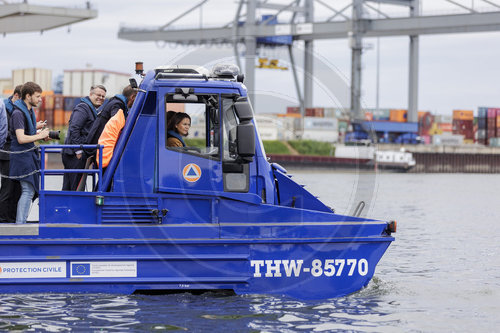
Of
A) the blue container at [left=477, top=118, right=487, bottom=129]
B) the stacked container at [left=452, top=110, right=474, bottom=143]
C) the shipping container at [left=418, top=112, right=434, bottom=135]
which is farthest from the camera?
the stacked container at [left=452, top=110, right=474, bottom=143]

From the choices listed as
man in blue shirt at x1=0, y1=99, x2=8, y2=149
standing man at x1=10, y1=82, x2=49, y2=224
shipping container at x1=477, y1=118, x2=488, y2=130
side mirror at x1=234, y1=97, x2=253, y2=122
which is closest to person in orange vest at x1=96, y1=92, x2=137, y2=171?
standing man at x1=10, y1=82, x2=49, y2=224

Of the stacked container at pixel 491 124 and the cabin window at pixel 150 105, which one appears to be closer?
the cabin window at pixel 150 105

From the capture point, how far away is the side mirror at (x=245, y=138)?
816 centimetres

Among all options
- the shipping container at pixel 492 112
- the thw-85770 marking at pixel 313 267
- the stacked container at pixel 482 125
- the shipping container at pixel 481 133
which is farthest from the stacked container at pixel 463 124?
the thw-85770 marking at pixel 313 267

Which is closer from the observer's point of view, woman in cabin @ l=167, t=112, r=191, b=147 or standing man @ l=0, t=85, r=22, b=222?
woman in cabin @ l=167, t=112, r=191, b=147

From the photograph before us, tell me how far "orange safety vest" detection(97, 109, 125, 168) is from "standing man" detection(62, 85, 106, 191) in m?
0.54

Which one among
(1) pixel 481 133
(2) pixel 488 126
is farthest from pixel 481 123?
(2) pixel 488 126

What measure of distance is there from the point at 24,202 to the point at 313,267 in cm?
342

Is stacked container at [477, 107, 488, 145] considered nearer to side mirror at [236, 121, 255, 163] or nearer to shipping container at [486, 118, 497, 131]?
shipping container at [486, 118, 497, 131]

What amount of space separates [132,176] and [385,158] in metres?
65.2

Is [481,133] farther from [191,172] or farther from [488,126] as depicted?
[191,172]

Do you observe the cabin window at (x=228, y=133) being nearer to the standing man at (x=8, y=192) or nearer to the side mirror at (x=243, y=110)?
the side mirror at (x=243, y=110)

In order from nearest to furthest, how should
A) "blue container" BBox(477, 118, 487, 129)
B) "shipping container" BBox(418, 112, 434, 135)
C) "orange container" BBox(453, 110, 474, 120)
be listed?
"blue container" BBox(477, 118, 487, 129)
"shipping container" BBox(418, 112, 434, 135)
"orange container" BBox(453, 110, 474, 120)

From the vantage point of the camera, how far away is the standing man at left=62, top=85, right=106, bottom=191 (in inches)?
364
